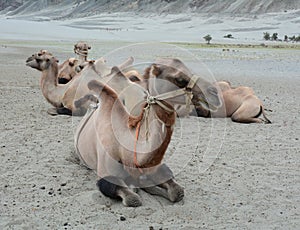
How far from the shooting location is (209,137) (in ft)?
29.0

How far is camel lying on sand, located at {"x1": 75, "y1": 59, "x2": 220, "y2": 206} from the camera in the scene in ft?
15.8

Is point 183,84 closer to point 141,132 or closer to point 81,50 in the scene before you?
point 141,132

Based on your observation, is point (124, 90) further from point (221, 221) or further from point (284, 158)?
point (284, 158)

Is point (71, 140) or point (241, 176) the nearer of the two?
point (241, 176)

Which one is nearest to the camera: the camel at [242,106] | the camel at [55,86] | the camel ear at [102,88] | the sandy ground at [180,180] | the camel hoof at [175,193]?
the sandy ground at [180,180]

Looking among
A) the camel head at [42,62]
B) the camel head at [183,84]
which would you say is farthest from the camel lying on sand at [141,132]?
the camel head at [42,62]

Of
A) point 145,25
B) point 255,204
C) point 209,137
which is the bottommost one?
point 145,25

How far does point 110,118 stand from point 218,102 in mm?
1430

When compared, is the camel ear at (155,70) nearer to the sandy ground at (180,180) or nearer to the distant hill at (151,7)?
the sandy ground at (180,180)

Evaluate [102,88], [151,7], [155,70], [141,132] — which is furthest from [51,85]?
[151,7]

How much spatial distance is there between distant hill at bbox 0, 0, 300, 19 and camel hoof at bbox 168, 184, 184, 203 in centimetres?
7851

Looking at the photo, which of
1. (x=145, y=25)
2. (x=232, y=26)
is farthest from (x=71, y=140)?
(x=145, y=25)

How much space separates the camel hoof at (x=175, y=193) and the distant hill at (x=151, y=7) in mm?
78506

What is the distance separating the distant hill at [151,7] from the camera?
3284 inches
